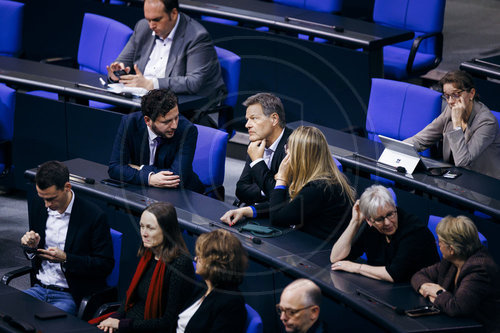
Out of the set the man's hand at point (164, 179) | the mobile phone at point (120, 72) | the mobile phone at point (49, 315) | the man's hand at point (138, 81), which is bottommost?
the mobile phone at point (49, 315)

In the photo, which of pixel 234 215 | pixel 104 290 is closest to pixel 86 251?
pixel 104 290

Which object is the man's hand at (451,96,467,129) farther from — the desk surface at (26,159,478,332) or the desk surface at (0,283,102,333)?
the desk surface at (0,283,102,333)

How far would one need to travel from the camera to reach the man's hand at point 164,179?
406cm

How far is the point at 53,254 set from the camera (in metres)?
3.59

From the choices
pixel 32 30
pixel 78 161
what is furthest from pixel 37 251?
pixel 32 30

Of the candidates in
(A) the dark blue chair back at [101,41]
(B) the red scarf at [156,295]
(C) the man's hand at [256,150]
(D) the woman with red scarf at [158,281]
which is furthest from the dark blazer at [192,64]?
(B) the red scarf at [156,295]

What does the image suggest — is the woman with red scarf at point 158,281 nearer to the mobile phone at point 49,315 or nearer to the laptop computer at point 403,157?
the mobile phone at point 49,315

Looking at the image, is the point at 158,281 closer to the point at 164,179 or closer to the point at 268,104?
the point at 164,179

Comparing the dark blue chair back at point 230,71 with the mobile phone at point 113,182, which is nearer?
the mobile phone at point 113,182

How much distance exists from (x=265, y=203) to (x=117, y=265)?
783mm

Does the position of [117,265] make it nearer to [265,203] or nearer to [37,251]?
[37,251]

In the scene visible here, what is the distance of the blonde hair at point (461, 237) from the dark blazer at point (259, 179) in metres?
1.14

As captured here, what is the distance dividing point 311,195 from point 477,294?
0.92m

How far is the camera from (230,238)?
121 inches
